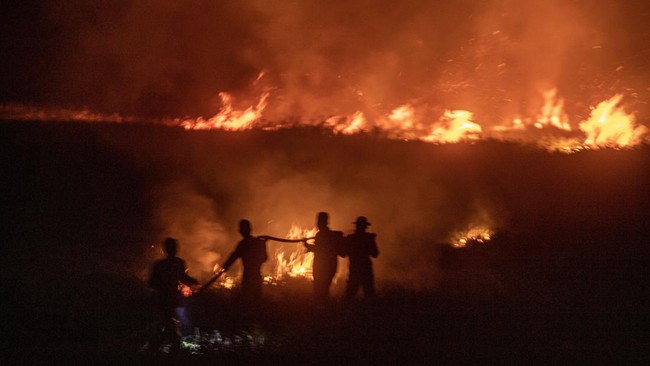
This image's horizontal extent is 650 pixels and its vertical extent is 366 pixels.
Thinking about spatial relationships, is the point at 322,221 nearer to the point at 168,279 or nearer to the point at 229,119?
the point at 168,279

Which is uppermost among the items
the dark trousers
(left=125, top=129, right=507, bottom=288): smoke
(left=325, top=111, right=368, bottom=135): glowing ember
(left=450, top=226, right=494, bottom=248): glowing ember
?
Result: (left=325, top=111, right=368, bottom=135): glowing ember

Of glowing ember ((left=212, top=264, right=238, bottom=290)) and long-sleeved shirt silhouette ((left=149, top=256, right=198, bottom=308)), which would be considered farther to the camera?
glowing ember ((left=212, top=264, right=238, bottom=290))

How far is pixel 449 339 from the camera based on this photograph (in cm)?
687

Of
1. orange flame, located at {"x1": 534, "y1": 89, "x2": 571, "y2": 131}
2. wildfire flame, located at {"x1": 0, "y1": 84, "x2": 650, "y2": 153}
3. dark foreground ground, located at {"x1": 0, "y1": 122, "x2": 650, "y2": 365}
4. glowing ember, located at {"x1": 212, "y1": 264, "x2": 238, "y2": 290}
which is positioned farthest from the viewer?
orange flame, located at {"x1": 534, "y1": 89, "x2": 571, "y2": 131}

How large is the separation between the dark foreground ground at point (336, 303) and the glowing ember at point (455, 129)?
0.39 m

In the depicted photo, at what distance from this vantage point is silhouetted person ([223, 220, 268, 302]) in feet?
26.1

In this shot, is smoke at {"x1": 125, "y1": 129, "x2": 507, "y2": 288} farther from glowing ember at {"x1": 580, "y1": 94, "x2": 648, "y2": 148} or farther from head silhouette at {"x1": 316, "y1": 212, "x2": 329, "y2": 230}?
head silhouette at {"x1": 316, "y1": 212, "x2": 329, "y2": 230}

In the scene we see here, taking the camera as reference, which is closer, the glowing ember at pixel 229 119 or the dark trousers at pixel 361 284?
the dark trousers at pixel 361 284

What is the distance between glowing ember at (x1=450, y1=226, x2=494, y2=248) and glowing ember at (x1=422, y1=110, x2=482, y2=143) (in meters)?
2.34

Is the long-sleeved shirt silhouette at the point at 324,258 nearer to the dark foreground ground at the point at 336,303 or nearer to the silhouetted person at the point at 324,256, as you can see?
the silhouetted person at the point at 324,256

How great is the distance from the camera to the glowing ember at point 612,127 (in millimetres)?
12619

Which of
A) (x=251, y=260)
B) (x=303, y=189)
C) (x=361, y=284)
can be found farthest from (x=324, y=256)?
(x=303, y=189)

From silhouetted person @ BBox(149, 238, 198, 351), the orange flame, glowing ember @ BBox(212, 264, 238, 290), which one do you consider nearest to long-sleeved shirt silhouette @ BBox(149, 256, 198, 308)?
silhouetted person @ BBox(149, 238, 198, 351)

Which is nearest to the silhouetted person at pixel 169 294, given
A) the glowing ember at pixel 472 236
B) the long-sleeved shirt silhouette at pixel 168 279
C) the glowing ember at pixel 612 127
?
the long-sleeved shirt silhouette at pixel 168 279
